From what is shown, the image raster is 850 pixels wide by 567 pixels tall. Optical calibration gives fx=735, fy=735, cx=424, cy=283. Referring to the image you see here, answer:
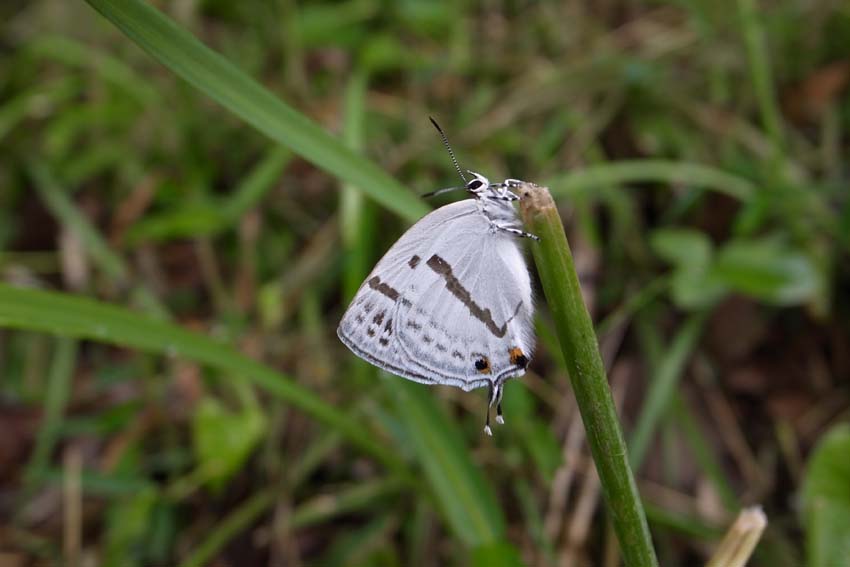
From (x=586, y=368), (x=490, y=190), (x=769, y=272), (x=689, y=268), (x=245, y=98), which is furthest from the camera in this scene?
(x=689, y=268)

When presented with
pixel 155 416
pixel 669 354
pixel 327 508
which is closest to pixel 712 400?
pixel 669 354

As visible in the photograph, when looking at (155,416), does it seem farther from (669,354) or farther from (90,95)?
(669,354)

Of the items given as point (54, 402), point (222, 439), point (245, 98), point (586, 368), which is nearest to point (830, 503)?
point (586, 368)

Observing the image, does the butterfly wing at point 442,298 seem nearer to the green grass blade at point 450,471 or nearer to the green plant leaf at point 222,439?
the green grass blade at point 450,471

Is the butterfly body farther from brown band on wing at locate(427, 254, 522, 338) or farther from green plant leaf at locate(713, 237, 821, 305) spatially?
green plant leaf at locate(713, 237, 821, 305)

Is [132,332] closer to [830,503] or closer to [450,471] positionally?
[450,471]

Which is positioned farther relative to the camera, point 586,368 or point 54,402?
point 54,402

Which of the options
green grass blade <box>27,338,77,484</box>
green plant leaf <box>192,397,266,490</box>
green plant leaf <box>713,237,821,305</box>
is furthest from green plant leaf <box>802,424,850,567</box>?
green grass blade <box>27,338,77,484</box>
